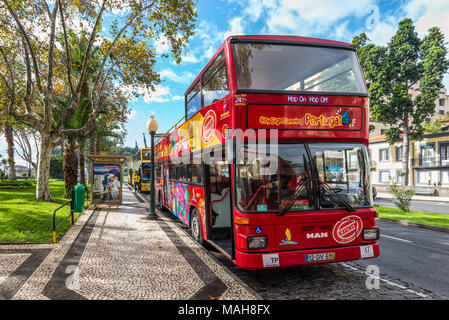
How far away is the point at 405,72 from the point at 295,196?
1225 inches

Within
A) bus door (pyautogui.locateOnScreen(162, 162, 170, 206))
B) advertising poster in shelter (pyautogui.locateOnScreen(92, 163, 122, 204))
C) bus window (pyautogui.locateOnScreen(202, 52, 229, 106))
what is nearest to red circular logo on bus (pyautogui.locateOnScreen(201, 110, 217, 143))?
bus window (pyautogui.locateOnScreen(202, 52, 229, 106))

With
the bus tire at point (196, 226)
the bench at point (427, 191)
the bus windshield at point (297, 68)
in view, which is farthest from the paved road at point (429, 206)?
the bus windshield at point (297, 68)

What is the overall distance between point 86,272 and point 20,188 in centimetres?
2332

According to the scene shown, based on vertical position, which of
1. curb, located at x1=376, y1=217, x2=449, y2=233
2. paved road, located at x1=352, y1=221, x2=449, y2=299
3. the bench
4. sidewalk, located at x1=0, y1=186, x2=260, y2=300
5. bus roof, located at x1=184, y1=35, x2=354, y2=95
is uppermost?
bus roof, located at x1=184, y1=35, x2=354, y2=95

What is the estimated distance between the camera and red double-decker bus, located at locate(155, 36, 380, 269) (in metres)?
4.55

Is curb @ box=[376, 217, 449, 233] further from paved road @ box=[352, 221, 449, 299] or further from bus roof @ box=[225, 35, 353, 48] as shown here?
bus roof @ box=[225, 35, 353, 48]

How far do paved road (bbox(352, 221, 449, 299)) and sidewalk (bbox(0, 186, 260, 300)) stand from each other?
3.05 metres

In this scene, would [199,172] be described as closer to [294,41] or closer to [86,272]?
[86,272]

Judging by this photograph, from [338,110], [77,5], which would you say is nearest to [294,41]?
[338,110]

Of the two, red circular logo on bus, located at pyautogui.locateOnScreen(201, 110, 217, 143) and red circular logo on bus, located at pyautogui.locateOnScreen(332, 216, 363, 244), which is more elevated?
red circular logo on bus, located at pyautogui.locateOnScreen(201, 110, 217, 143)

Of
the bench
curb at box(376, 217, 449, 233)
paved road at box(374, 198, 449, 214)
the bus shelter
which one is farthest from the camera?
the bench

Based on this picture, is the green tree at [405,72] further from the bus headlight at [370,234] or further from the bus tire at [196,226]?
the bus headlight at [370,234]

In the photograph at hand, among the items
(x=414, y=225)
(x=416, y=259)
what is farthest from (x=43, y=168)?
(x=414, y=225)

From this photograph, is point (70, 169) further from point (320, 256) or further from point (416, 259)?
point (416, 259)
